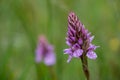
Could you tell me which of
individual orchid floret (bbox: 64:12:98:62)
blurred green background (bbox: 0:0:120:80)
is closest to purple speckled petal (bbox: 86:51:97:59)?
individual orchid floret (bbox: 64:12:98:62)

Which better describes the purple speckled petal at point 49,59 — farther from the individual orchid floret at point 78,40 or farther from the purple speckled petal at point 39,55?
the individual orchid floret at point 78,40

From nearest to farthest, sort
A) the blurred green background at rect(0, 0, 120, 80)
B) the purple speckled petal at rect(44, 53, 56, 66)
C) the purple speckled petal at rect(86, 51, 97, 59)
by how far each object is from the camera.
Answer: the purple speckled petal at rect(86, 51, 97, 59)
the purple speckled petal at rect(44, 53, 56, 66)
the blurred green background at rect(0, 0, 120, 80)

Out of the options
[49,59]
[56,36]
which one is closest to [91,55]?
[49,59]

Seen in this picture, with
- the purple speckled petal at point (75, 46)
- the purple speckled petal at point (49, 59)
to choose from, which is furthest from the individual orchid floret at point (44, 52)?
the purple speckled petal at point (75, 46)

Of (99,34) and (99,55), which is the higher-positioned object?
(99,34)

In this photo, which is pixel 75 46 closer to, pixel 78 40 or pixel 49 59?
pixel 78 40

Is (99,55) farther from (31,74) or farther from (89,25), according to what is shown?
(89,25)

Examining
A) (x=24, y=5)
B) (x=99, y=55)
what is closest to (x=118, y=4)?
(x=99, y=55)

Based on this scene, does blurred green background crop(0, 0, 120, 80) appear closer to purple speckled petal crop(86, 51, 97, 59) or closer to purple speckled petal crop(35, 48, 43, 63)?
purple speckled petal crop(35, 48, 43, 63)
